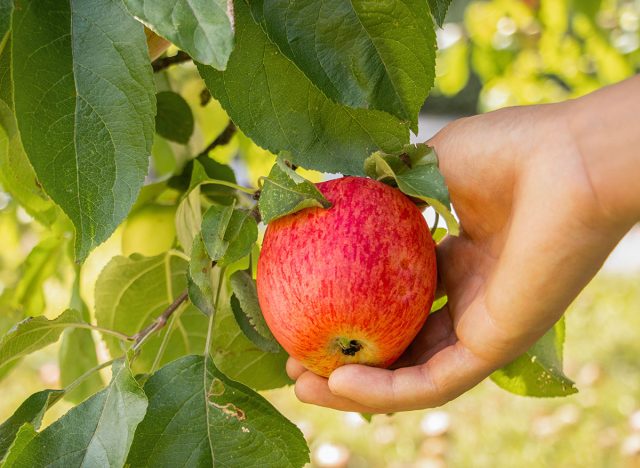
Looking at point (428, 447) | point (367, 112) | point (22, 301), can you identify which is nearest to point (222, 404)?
point (367, 112)

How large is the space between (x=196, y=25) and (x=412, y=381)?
1.41 feet

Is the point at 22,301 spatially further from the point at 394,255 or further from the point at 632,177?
the point at 632,177

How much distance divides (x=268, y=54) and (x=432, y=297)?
0.96 ft

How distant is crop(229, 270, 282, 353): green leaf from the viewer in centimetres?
89

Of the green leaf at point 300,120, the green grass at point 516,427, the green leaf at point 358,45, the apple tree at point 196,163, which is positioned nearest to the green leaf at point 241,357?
the apple tree at point 196,163

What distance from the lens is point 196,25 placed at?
0.61 m

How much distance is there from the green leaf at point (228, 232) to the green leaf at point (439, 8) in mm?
275

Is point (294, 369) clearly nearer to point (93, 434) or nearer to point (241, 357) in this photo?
point (241, 357)

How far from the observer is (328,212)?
2.63 ft

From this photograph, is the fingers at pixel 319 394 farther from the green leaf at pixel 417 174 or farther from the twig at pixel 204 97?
the twig at pixel 204 97

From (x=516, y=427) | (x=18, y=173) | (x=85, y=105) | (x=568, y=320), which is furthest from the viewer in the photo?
(x=568, y=320)

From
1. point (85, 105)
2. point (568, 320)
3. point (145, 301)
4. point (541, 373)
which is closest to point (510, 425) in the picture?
point (568, 320)

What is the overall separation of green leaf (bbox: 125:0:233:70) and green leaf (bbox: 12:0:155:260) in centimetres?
12

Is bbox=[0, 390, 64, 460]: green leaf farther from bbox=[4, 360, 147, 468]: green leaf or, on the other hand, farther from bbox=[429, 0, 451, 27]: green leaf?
bbox=[429, 0, 451, 27]: green leaf
